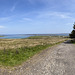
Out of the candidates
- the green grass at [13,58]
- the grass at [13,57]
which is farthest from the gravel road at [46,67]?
the grass at [13,57]

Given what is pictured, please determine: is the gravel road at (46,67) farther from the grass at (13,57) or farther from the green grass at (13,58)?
the grass at (13,57)

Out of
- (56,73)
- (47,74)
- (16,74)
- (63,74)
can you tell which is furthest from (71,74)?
(16,74)

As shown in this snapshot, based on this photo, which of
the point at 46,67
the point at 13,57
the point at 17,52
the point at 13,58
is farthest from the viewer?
the point at 17,52

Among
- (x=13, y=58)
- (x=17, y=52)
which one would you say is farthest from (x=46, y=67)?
(x=17, y=52)

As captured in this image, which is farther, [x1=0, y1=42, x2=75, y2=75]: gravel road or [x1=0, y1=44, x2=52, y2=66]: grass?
[x1=0, y1=44, x2=52, y2=66]: grass

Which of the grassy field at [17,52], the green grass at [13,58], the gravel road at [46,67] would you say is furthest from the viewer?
the grassy field at [17,52]

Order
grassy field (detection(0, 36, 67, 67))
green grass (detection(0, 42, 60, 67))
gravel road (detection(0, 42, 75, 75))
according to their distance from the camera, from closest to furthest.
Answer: gravel road (detection(0, 42, 75, 75)) < green grass (detection(0, 42, 60, 67)) < grassy field (detection(0, 36, 67, 67))

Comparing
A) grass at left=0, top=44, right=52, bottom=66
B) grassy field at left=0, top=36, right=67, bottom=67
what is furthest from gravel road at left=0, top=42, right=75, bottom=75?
grassy field at left=0, top=36, right=67, bottom=67

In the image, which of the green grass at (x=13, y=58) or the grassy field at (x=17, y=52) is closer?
the green grass at (x=13, y=58)

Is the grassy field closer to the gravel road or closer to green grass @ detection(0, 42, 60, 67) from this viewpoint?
green grass @ detection(0, 42, 60, 67)

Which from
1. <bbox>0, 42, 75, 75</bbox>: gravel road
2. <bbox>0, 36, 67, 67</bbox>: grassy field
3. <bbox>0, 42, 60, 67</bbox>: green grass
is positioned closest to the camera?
<bbox>0, 42, 75, 75</bbox>: gravel road

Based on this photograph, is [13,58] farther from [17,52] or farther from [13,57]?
[17,52]

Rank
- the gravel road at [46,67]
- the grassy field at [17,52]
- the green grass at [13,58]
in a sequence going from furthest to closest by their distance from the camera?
the grassy field at [17,52], the green grass at [13,58], the gravel road at [46,67]

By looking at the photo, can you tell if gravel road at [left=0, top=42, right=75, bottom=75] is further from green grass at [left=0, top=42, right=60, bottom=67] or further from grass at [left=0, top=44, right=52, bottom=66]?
grass at [left=0, top=44, right=52, bottom=66]
